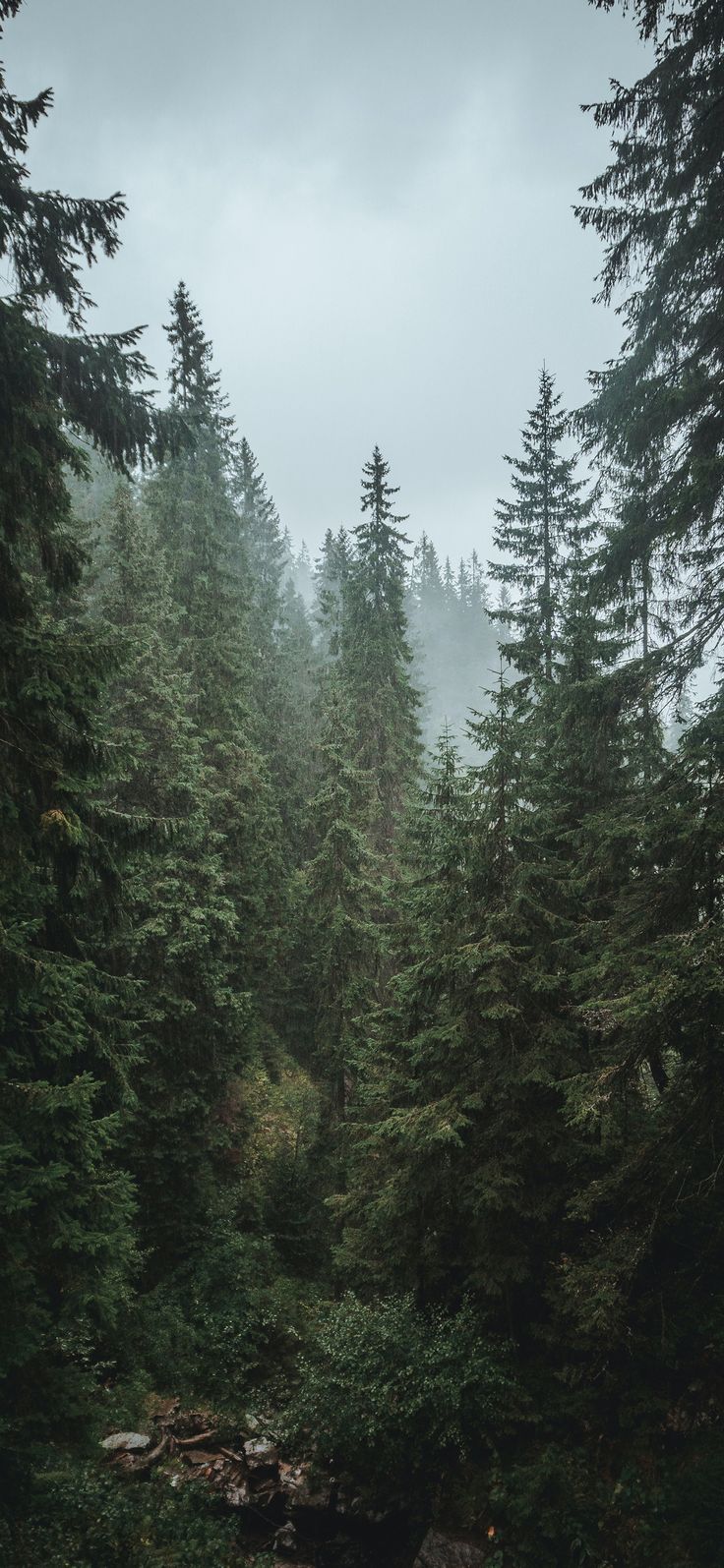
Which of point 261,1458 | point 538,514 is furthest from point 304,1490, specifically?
point 538,514

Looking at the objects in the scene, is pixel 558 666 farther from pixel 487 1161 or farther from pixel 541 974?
pixel 487 1161

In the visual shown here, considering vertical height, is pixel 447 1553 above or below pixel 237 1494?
above

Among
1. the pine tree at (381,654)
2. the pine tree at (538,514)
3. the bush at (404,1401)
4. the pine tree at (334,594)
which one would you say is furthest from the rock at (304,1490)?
the pine tree at (334,594)

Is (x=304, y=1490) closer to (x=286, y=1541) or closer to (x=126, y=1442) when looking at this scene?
(x=286, y=1541)

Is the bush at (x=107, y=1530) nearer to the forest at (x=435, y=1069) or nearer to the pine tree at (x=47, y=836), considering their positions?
the forest at (x=435, y=1069)

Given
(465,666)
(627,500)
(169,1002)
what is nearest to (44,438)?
(627,500)

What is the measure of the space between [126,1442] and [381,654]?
73.0 ft

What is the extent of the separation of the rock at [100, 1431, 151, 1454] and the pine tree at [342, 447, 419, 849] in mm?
17004

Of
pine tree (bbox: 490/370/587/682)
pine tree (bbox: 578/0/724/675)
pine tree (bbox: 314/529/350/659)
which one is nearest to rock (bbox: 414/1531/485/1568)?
pine tree (bbox: 578/0/724/675)

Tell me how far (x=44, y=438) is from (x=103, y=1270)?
8.95 meters

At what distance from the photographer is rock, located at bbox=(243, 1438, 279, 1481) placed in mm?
10570

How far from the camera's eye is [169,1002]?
50.8 feet

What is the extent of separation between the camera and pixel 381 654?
87.9 feet

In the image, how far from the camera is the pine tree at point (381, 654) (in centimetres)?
2633
